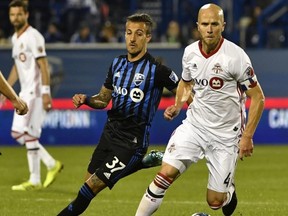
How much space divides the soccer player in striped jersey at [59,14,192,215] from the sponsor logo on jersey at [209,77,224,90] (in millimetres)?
586

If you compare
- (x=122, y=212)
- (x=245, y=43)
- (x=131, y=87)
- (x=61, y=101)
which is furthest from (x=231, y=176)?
(x=245, y=43)

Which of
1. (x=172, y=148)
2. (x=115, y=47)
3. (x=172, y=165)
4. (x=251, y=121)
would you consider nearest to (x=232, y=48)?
(x=251, y=121)

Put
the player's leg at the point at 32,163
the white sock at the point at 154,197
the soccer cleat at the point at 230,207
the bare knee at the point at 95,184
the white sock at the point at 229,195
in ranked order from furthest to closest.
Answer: the player's leg at the point at 32,163 → the soccer cleat at the point at 230,207 → the white sock at the point at 229,195 → the bare knee at the point at 95,184 → the white sock at the point at 154,197

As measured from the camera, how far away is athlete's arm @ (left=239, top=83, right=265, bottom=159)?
335 inches

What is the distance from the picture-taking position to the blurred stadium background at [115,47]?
20.7 metres

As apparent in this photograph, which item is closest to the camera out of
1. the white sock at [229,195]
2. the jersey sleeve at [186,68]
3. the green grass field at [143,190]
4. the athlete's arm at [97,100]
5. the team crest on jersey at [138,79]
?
the athlete's arm at [97,100]

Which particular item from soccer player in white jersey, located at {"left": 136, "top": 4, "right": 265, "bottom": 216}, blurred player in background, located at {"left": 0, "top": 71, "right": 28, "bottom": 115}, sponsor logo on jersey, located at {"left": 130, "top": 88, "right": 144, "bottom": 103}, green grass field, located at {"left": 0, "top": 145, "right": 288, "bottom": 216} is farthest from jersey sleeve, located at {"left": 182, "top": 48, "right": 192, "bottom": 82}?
green grass field, located at {"left": 0, "top": 145, "right": 288, "bottom": 216}

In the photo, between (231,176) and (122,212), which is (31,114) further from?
(231,176)

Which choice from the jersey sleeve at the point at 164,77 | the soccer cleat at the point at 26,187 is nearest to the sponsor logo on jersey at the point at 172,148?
the jersey sleeve at the point at 164,77

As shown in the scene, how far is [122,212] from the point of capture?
35.1 ft

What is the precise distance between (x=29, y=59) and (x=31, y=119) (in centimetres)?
87

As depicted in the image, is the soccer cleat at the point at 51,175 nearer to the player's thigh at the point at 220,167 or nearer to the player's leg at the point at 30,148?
the player's leg at the point at 30,148

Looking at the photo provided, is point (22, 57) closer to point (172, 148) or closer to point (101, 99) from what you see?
point (101, 99)

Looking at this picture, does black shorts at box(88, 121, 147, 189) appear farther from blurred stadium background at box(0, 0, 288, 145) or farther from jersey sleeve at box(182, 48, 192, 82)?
blurred stadium background at box(0, 0, 288, 145)
